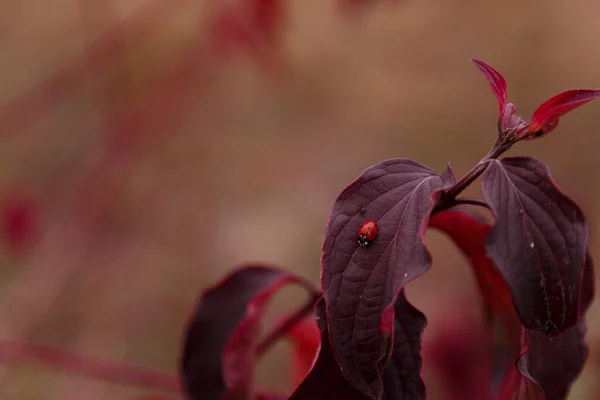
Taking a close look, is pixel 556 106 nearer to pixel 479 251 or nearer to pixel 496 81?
pixel 496 81

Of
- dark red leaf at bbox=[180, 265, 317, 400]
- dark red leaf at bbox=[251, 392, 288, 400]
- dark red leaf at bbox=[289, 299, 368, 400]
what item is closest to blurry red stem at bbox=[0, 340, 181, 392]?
→ dark red leaf at bbox=[251, 392, 288, 400]

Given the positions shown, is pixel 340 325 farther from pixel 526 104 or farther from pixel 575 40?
Result: pixel 575 40

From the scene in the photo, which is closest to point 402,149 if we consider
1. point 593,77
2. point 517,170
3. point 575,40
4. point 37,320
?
point 593,77

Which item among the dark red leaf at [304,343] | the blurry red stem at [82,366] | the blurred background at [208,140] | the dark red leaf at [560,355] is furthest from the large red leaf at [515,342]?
the blurred background at [208,140]

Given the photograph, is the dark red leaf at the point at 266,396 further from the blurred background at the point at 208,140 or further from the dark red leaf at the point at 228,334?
the blurred background at the point at 208,140

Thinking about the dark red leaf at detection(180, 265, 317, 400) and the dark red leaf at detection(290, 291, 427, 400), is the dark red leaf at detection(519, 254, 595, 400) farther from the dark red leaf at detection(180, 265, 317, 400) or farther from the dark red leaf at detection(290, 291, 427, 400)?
the dark red leaf at detection(180, 265, 317, 400)

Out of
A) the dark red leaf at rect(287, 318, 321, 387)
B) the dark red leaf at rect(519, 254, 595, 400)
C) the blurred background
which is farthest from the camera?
the blurred background
